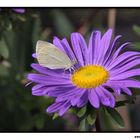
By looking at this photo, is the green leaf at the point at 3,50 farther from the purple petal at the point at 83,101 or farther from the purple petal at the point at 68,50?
the purple petal at the point at 83,101

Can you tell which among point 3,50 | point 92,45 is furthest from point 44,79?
point 3,50

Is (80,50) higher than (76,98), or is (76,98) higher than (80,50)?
(80,50)

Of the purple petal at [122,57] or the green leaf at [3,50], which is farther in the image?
the green leaf at [3,50]

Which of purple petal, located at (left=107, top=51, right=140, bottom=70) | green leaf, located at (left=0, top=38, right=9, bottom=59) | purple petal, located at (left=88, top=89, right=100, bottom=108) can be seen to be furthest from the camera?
green leaf, located at (left=0, top=38, right=9, bottom=59)

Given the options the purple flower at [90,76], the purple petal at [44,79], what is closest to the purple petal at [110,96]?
the purple flower at [90,76]

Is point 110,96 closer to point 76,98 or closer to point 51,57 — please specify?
point 76,98

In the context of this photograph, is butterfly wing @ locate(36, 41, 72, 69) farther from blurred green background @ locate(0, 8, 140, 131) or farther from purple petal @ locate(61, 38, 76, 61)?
blurred green background @ locate(0, 8, 140, 131)

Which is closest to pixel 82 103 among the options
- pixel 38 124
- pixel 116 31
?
pixel 38 124

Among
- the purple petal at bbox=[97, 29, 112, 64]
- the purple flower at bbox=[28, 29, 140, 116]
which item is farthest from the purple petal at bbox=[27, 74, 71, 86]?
the purple petal at bbox=[97, 29, 112, 64]
